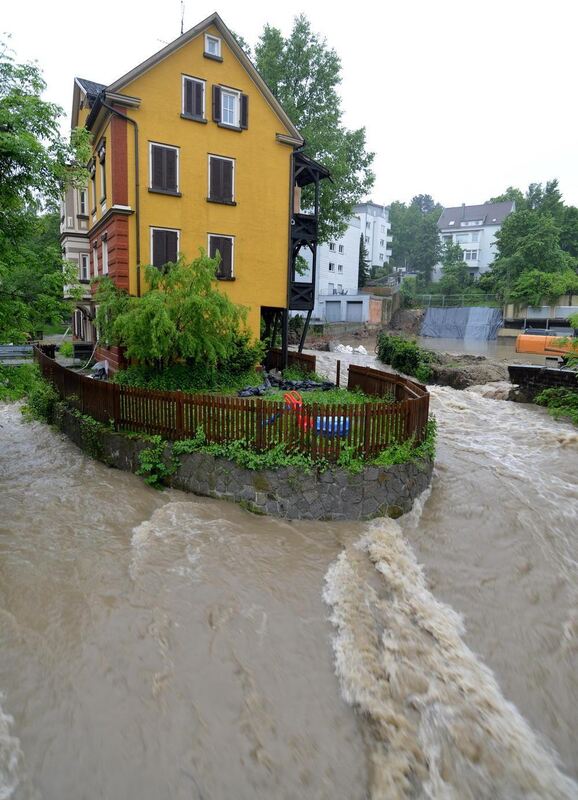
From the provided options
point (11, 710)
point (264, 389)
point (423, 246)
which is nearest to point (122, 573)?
point (11, 710)

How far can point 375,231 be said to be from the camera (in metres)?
79.6

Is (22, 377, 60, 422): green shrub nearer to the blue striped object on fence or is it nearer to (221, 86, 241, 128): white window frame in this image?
the blue striped object on fence

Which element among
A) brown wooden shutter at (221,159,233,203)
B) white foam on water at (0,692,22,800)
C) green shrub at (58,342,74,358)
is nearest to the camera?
white foam on water at (0,692,22,800)

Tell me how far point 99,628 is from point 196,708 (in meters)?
1.87

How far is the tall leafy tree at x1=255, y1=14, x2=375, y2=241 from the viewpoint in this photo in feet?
95.6

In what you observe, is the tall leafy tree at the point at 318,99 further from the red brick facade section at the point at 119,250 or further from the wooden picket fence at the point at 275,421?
the wooden picket fence at the point at 275,421

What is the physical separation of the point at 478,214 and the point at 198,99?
72.7 metres

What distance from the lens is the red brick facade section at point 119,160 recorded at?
16.5 metres

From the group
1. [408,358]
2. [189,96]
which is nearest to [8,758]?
[189,96]

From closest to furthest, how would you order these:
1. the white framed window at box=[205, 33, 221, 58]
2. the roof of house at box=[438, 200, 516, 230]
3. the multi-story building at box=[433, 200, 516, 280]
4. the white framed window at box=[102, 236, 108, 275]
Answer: the white framed window at box=[205, 33, 221, 58] → the white framed window at box=[102, 236, 108, 275] → the multi-story building at box=[433, 200, 516, 280] → the roof of house at box=[438, 200, 516, 230]

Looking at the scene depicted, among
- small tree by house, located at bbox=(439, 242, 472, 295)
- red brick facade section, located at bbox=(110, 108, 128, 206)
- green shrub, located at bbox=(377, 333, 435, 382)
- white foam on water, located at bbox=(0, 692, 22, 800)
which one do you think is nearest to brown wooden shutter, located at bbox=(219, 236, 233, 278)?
red brick facade section, located at bbox=(110, 108, 128, 206)

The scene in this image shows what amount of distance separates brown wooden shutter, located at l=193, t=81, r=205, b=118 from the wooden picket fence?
12.0 metres

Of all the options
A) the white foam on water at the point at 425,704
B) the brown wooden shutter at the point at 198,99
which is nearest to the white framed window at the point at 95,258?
the brown wooden shutter at the point at 198,99

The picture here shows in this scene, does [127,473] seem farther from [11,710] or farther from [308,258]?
[308,258]
